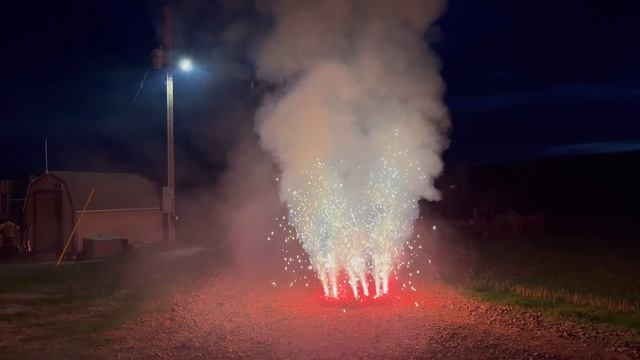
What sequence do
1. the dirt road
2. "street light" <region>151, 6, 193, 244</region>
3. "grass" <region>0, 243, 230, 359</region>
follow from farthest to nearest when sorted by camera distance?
"street light" <region>151, 6, 193, 244</region> → "grass" <region>0, 243, 230, 359</region> → the dirt road

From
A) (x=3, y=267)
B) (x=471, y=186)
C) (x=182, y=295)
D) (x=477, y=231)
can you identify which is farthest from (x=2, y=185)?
(x=471, y=186)

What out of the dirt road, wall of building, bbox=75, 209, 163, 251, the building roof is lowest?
the dirt road

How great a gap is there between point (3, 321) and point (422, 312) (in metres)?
8.08

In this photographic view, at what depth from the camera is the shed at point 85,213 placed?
26484 mm

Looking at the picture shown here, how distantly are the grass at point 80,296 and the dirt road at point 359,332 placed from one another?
2.27 ft

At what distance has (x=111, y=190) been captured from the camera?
2873 cm

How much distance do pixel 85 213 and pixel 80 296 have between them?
1211 centimetres

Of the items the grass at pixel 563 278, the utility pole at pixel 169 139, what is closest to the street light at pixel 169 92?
the utility pole at pixel 169 139

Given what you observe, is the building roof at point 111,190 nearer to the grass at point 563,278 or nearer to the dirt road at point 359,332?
the grass at point 563,278

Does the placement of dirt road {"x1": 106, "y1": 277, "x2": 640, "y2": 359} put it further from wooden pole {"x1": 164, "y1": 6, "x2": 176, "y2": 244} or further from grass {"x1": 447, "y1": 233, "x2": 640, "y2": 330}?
wooden pole {"x1": 164, "y1": 6, "x2": 176, "y2": 244}

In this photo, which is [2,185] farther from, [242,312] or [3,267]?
[242,312]

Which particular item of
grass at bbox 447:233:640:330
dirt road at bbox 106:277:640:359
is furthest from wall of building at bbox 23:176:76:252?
grass at bbox 447:233:640:330

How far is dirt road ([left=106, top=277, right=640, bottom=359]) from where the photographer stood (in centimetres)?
912

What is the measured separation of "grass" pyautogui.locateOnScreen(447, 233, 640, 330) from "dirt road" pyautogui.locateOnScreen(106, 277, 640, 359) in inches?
36.9
